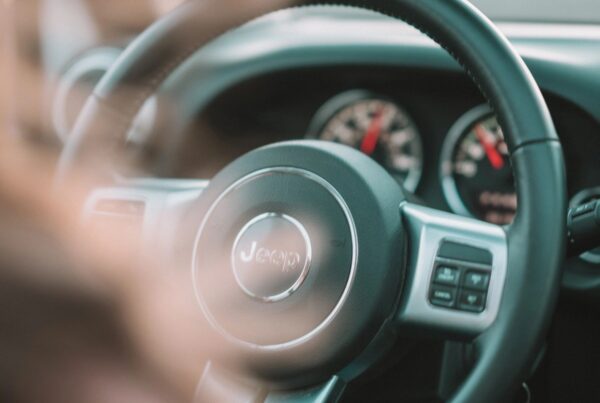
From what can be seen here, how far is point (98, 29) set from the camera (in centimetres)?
227

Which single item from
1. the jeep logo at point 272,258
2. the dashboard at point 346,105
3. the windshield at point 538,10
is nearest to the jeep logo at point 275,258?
the jeep logo at point 272,258

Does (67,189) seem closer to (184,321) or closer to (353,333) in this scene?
(184,321)

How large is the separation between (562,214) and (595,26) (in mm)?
865

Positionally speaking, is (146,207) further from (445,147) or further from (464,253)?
(445,147)

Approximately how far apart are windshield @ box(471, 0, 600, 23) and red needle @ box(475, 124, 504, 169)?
219 mm

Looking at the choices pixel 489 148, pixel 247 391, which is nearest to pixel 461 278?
pixel 247 391

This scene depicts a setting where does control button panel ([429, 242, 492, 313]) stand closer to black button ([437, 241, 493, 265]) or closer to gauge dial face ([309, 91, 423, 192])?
black button ([437, 241, 493, 265])

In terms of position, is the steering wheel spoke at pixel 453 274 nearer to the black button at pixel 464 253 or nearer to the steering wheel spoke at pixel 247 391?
the black button at pixel 464 253

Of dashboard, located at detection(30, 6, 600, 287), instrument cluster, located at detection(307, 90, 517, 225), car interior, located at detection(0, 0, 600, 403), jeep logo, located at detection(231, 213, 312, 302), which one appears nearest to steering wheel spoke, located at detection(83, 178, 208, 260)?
car interior, located at detection(0, 0, 600, 403)

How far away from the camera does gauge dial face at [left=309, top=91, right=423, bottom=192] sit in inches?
71.9

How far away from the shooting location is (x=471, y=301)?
88cm

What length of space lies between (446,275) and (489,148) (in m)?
0.91

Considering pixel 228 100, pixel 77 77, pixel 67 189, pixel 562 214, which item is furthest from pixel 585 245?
pixel 77 77

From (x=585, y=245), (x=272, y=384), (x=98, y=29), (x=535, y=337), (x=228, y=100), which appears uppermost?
(x=98, y=29)
